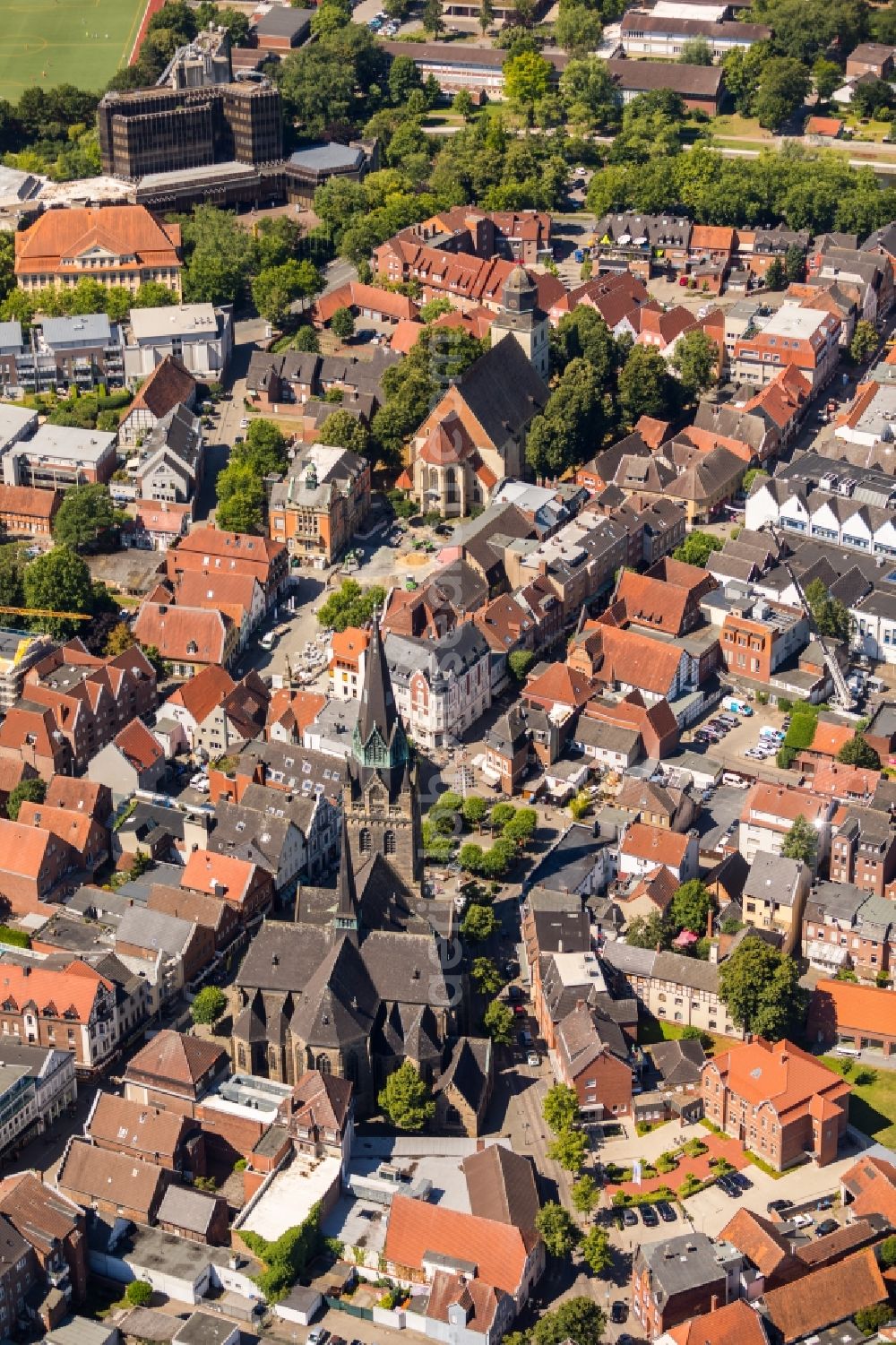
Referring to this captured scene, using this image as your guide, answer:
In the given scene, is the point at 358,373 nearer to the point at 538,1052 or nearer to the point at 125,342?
the point at 125,342

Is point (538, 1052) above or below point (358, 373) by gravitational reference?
below

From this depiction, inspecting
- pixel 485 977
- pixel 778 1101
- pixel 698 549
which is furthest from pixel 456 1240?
pixel 698 549

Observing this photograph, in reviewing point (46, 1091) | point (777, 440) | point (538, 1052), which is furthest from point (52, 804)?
point (777, 440)

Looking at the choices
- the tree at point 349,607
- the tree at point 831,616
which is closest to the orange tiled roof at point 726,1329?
the tree at point 831,616

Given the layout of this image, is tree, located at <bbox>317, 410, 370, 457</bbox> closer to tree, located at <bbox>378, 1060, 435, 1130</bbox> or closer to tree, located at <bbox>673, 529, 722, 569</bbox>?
tree, located at <bbox>673, 529, 722, 569</bbox>

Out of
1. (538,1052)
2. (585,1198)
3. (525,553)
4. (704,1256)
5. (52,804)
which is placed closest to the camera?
(704,1256)

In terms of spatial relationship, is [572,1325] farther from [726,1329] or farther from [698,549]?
[698,549]

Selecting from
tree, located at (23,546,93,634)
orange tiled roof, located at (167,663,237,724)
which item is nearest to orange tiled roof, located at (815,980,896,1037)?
orange tiled roof, located at (167,663,237,724)
